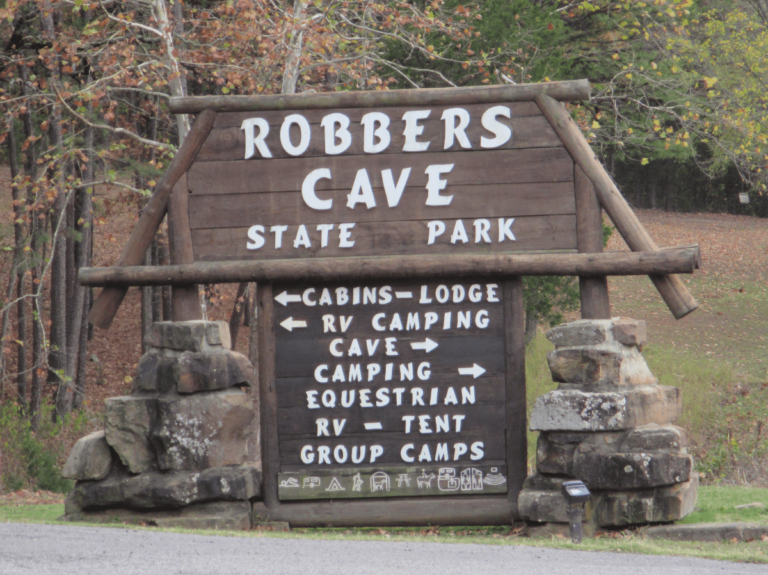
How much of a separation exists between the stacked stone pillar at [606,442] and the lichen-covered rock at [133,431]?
10.2 ft

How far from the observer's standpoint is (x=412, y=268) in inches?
274

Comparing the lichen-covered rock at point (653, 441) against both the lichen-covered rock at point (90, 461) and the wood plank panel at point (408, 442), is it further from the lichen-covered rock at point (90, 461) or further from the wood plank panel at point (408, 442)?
the lichen-covered rock at point (90, 461)

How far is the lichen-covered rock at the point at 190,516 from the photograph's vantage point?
7016mm

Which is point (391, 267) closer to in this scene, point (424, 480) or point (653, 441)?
point (424, 480)

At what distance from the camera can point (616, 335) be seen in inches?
269

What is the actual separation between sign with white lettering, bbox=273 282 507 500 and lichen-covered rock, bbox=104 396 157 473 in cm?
109

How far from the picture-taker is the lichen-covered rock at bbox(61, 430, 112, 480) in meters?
7.15

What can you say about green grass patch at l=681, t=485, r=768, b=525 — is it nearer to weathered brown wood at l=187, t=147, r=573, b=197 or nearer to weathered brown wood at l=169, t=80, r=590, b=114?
weathered brown wood at l=187, t=147, r=573, b=197

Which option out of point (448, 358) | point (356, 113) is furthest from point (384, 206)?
point (448, 358)

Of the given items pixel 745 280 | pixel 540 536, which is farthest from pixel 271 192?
pixel 745 280

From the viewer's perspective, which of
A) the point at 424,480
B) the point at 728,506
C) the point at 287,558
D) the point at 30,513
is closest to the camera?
the point at 287,558

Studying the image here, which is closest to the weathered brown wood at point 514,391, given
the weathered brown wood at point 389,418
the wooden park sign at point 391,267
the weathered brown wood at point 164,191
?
the wooden park sign at point 391,267

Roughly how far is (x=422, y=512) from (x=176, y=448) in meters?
2.10

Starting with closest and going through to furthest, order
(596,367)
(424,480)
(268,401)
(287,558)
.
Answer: (287,558)
(596,367)
(424,480)
(268,401)
